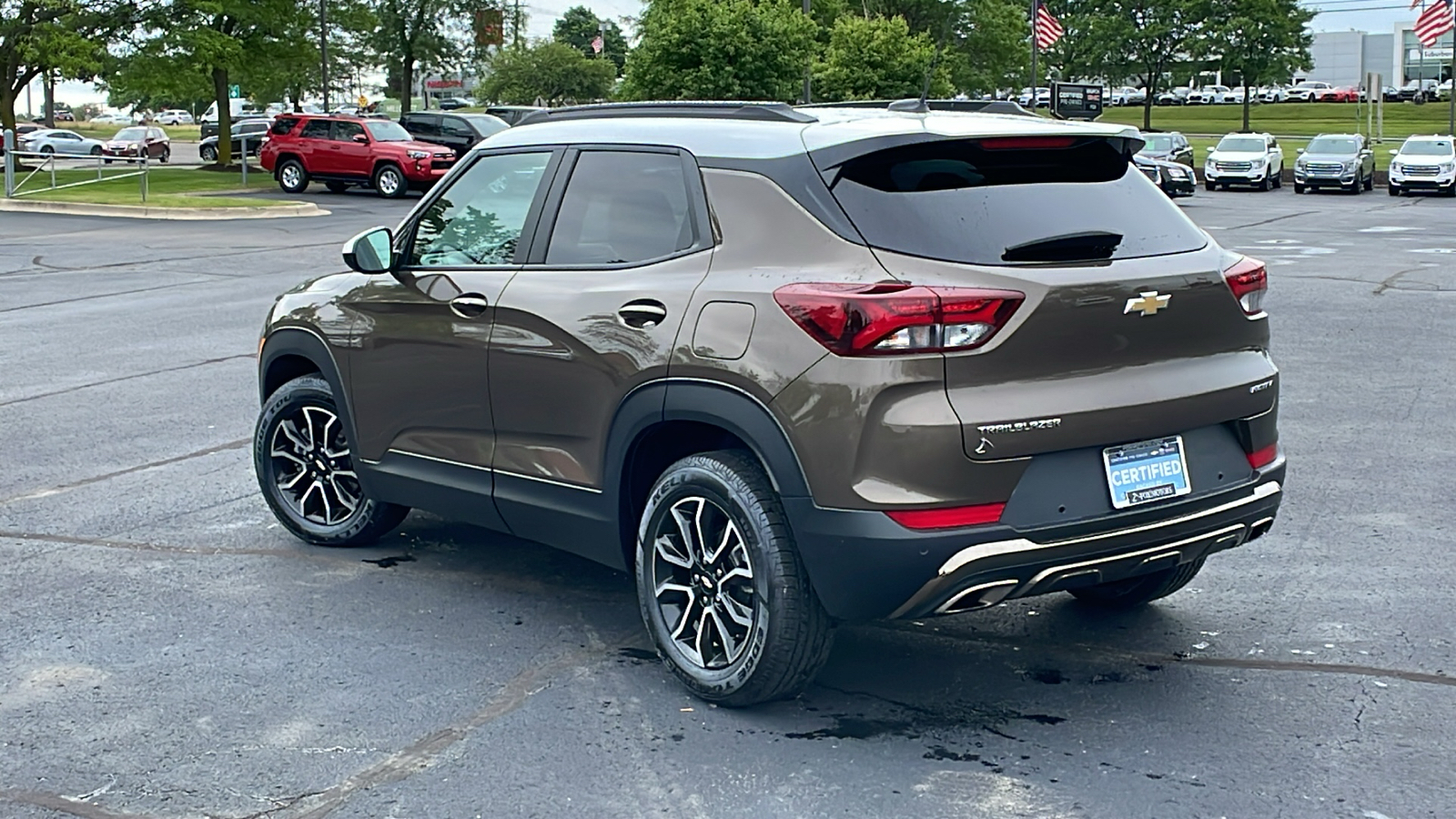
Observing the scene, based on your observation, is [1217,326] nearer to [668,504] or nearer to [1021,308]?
[1021,308]

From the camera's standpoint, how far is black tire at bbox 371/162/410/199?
35.8m

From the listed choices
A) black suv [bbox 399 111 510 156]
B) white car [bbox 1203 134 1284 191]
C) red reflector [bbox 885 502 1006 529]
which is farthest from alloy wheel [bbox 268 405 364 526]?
white car [bbox 1203 134 1284 191]

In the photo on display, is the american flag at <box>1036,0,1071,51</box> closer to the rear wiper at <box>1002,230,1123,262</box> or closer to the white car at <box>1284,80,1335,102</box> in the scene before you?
the rear wiper at <box>1002,230,1123,262</box>

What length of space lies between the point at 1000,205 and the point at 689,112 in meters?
1.32

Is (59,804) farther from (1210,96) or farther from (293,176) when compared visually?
(1210,96)

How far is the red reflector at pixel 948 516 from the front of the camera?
4.37 meters

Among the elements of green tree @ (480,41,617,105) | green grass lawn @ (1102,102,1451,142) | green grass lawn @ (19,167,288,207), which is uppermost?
green tree @ (480,41,617,105)

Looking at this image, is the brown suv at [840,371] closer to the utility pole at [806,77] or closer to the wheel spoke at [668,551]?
the wheel spoke at [668,551]

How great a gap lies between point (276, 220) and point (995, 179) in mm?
26064

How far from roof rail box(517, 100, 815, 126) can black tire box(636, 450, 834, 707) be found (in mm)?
1154

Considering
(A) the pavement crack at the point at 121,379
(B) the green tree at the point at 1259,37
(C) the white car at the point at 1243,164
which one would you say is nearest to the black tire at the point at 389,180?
(C) the white car at the point at 1243,164

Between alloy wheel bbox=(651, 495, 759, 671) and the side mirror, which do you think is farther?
the side mirror

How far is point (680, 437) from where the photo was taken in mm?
5094

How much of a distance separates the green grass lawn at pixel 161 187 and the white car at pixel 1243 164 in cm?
2506
